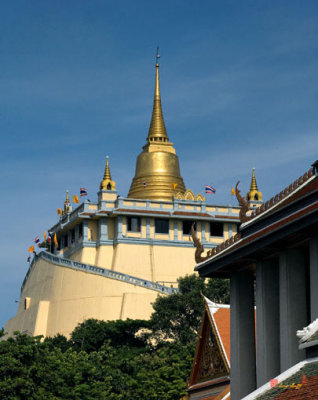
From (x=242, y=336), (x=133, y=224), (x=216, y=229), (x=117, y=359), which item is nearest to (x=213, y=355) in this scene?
(x=242, y=336)

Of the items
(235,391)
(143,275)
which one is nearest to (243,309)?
(235,391)

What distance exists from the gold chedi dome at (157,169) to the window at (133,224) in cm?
495

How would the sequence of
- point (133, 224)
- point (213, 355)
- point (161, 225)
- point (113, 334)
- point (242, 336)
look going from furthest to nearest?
point (161, 225), point (133, 224), point (113, 334), point (213, 355), point (242, 336)

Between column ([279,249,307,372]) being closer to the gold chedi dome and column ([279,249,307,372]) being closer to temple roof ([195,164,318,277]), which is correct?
temple roof ([195,164,318,277])

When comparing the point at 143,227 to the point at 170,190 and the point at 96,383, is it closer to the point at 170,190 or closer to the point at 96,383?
the point at 170,190

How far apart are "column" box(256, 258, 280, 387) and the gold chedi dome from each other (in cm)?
6286

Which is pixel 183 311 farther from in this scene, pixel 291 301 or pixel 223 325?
pixel 291 301

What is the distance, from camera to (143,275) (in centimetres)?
8306

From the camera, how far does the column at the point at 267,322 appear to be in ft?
79.7

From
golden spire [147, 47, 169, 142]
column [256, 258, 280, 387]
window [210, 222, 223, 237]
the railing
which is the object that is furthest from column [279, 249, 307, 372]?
golden spire [147, 47, 169, 142]

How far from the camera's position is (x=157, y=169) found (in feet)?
298

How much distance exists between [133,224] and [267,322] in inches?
2331

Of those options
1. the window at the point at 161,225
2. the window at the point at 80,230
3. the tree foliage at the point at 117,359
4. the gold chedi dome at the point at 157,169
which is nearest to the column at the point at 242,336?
the tree foliage at the point at 117,359

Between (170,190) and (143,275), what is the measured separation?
31.5 ft
